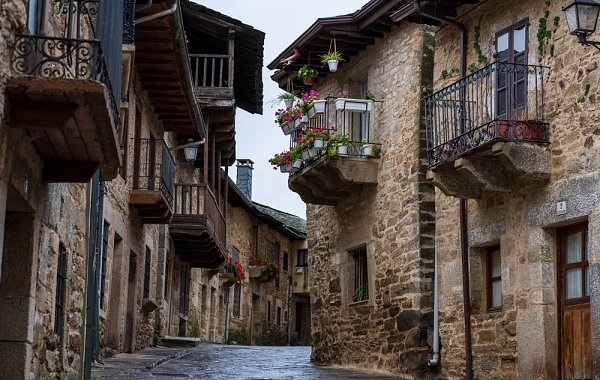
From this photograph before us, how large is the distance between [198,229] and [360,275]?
4.76 meters

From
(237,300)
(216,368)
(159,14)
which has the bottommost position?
(216,368)

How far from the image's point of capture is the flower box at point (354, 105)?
15.4 metres

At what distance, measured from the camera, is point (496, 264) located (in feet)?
41.0

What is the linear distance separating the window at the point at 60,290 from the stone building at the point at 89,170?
0.02 metres

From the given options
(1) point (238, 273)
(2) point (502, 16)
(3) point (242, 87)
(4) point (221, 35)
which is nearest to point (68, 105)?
(2) point (502, 16)

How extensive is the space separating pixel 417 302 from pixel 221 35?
9446mm

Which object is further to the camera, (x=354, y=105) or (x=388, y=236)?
(x=354, y=105)

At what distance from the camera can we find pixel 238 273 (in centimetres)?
3042

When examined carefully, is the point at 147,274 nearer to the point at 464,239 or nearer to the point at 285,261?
the point at 464,239

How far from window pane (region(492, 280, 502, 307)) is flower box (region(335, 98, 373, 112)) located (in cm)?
414

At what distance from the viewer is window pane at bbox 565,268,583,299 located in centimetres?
1092

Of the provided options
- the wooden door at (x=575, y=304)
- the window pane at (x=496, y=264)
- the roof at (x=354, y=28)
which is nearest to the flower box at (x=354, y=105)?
the roof at (x=354, y=28)

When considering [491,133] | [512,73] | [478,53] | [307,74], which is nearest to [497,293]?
[491,133]

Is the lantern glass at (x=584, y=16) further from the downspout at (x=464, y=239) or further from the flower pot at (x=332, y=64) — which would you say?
the flower pot at (x=332, y=64)
